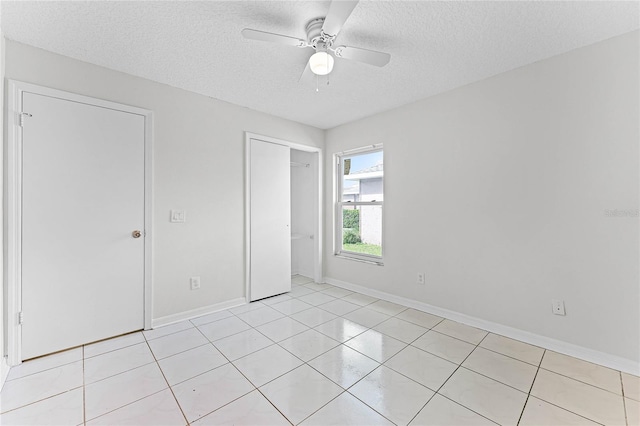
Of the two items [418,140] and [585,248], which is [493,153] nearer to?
[418,140]

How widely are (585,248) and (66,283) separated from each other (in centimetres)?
417

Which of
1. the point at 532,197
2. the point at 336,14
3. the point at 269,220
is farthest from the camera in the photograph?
the point at 269,220

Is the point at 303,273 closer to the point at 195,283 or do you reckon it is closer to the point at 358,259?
the point at 358,259

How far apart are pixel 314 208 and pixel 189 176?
192 centimetres

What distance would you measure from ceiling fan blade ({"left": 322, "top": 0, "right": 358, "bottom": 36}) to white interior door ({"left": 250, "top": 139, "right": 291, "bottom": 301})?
201 centimetres

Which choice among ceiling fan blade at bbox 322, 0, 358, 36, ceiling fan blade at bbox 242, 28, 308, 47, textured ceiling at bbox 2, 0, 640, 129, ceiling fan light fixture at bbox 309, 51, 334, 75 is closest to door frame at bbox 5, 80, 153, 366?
textured ceiling at bbox 2, 0, 640, 129

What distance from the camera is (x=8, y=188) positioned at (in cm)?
196

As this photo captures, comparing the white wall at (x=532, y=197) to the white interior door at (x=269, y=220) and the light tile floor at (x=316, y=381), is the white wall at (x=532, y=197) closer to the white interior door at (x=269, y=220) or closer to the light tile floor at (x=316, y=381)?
the light tile floor at (x=316, y=381)

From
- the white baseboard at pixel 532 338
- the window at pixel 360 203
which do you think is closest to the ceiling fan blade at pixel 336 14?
the window at pixel 360 203

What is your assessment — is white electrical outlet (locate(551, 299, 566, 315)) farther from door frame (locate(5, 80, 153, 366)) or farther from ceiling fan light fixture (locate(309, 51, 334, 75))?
door frame (locate(5, 80, 153, 366))

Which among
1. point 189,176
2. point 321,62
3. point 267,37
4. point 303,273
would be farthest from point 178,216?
point 303,273

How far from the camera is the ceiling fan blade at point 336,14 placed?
1402 millimetres

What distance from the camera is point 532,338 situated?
2.31 m

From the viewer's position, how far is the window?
12.1 ft
